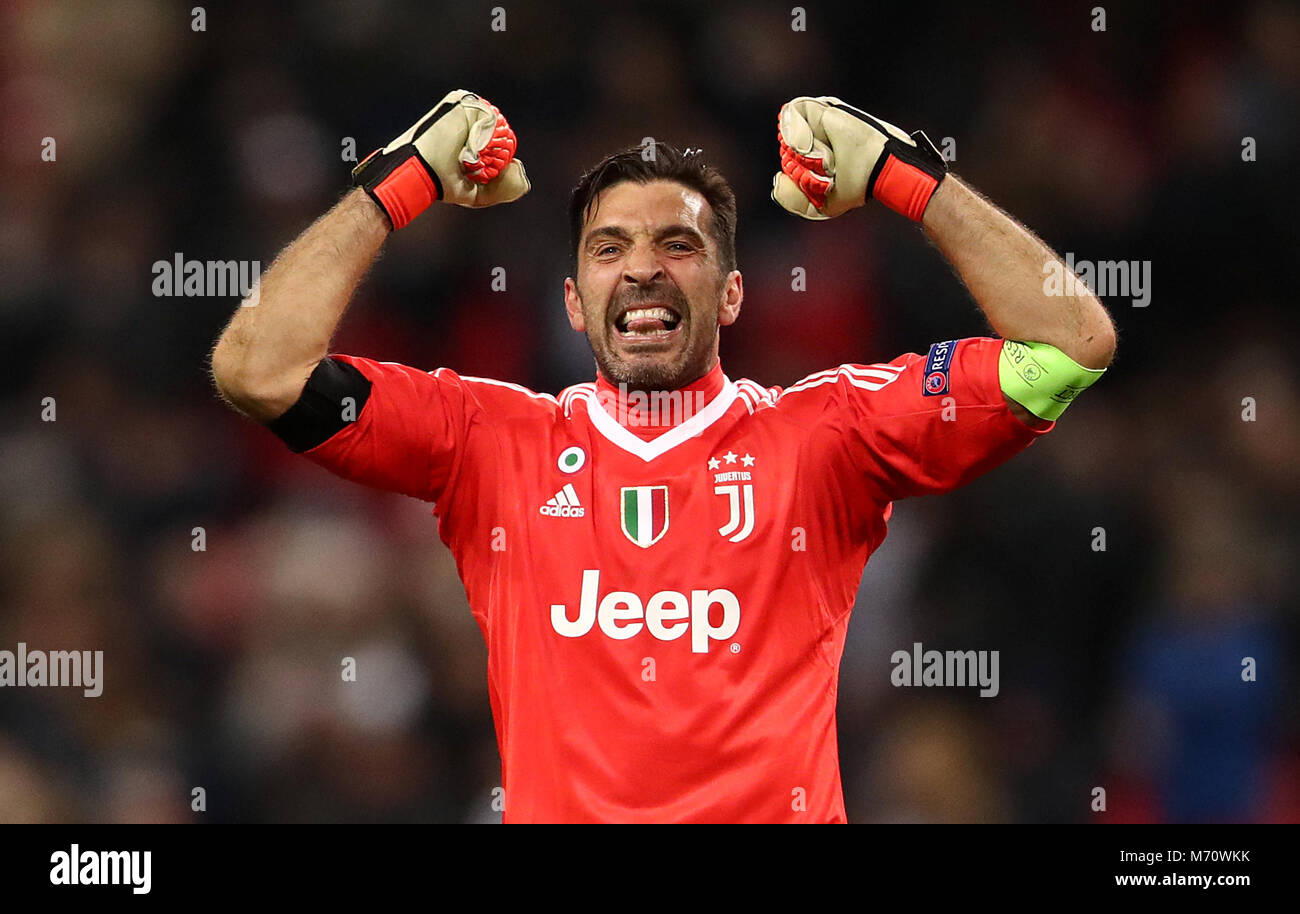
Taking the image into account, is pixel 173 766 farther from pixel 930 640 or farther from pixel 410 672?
pixel 930 640

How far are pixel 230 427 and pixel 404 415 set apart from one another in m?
2.51

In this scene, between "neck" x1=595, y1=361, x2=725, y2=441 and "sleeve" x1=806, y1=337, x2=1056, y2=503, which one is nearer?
"sleeve" x1=806, y1=337, x2=1056, y2=503

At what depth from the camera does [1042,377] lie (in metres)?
2.99

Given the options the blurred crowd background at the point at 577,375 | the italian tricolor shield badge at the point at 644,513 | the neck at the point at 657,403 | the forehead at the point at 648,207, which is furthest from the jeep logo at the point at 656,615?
the blurred crowd background at the point at 577,375

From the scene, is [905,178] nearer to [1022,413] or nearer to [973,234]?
[973,234]

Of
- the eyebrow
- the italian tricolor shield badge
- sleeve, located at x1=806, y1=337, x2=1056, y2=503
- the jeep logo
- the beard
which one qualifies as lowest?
the jeep logo

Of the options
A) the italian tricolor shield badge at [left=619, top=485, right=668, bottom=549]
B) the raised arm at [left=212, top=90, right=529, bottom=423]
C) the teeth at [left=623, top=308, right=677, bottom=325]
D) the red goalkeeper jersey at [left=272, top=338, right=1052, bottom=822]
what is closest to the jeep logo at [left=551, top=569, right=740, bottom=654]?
the red goalkeeper jersey at [left=272, top=338, right=1052, bottom=822]

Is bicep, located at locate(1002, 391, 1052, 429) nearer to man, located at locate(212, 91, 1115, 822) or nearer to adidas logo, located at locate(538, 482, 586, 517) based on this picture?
man, located at locate(212, 91, 1115, 822)

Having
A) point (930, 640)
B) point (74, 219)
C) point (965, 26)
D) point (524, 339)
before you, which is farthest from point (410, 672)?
point (965, 26)

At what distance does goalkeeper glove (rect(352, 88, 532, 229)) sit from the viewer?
321cm

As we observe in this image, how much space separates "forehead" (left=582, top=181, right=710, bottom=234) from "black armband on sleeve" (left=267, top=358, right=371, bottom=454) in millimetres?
679

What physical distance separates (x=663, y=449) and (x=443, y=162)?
0.77m

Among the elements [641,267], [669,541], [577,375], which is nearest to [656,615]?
[669,541]
